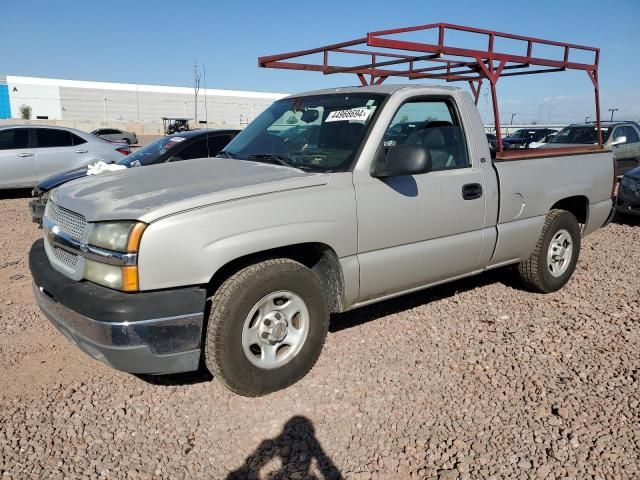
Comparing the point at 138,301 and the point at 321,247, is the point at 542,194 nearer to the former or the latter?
the point at 321,247

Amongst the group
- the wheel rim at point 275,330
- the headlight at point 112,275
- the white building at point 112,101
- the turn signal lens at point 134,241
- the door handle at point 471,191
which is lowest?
the wheel rim at point 275,330

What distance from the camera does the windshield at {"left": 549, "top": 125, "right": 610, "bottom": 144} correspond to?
40.5 feet

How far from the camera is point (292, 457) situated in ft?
8.58

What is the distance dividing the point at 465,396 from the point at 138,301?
2009mm

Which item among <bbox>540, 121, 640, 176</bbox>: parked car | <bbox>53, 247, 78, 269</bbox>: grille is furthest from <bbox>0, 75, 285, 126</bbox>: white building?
<bbox>53, 247, 78, 269</bbox>: grille

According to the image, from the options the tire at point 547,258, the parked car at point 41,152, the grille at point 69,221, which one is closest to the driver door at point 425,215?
the tire at point 547,258

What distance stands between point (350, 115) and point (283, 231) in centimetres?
120

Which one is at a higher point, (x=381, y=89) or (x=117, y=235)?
(x=381, y=89)

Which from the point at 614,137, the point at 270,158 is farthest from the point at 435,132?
the point at 614,137

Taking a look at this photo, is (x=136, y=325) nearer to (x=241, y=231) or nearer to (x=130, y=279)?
(x=130, y=279)

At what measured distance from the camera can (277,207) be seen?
2.94 m

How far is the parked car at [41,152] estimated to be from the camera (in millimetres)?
10367

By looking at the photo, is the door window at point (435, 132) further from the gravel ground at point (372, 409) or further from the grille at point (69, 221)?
the grille at point (69, 221)

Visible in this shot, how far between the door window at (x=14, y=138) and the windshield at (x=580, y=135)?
12.4 meters
